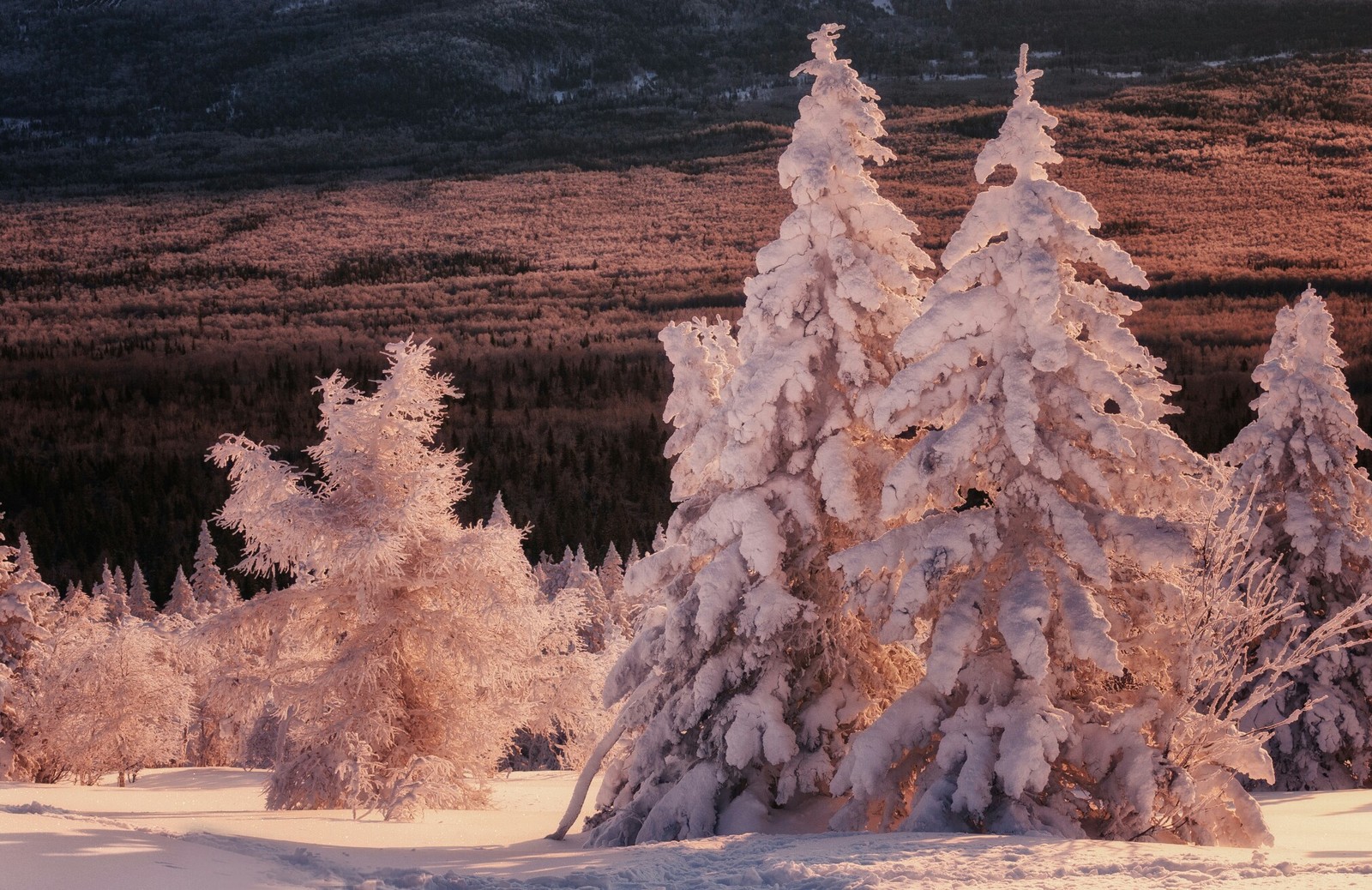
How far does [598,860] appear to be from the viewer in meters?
12.9

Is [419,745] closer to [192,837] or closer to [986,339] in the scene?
[192,837]

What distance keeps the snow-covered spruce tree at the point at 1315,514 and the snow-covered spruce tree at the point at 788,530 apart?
13091mm

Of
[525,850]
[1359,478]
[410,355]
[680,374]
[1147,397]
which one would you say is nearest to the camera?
[525,850]

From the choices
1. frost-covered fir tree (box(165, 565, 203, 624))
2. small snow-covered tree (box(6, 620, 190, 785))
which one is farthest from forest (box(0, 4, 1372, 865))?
frost-covered fir tree (box(165, 565, 203, 624))

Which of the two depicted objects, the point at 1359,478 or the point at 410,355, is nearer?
the point at 410,355

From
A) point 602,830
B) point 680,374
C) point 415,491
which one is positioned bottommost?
point 602,830

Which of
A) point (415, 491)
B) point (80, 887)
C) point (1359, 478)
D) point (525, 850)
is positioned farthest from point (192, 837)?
point (1359, 478)

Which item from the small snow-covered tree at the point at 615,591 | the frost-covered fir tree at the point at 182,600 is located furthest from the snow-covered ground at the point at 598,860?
the frost-covered fir tree at the point at 182,600

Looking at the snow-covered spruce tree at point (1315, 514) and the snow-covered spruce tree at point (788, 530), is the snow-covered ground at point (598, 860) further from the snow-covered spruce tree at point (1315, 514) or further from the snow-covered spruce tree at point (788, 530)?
the snow-covered spruce tree at point (1315, 514)

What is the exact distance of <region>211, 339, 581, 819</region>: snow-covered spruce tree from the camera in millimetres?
20766

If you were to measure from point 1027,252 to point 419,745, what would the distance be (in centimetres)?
1193

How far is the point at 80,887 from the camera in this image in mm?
9461

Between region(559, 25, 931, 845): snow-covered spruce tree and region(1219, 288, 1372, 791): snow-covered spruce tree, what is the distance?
13091mm

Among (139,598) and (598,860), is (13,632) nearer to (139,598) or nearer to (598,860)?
(598,860)
